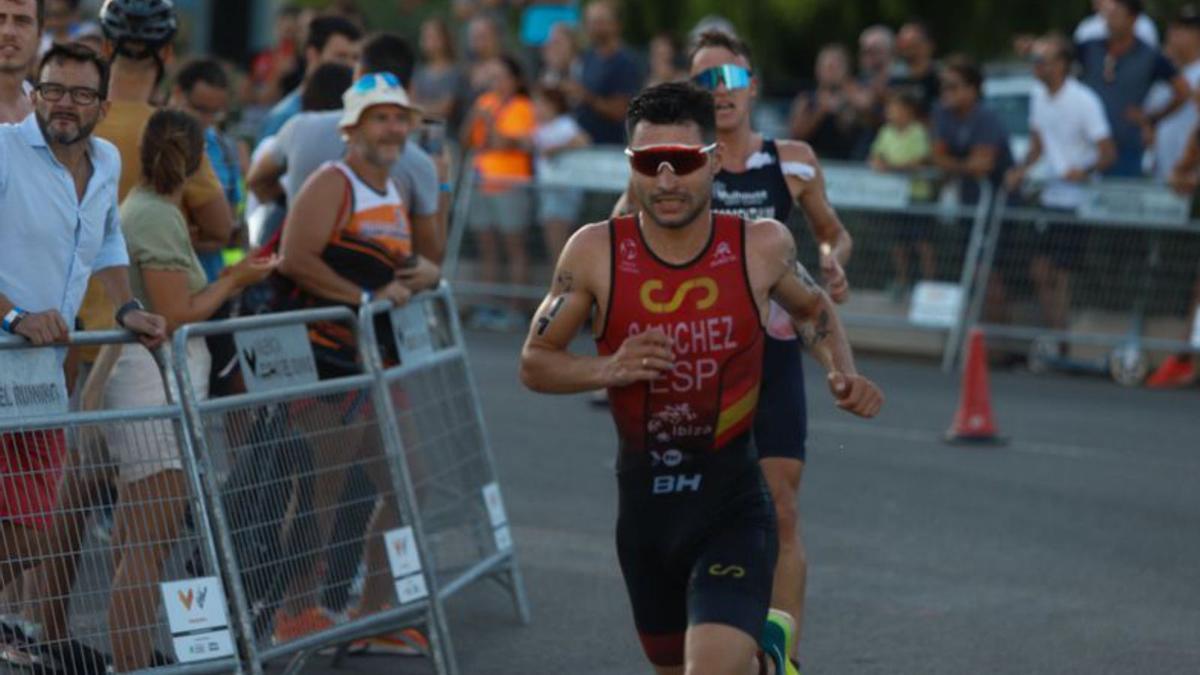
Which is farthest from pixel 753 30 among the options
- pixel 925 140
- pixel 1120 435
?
pixel 1120 435

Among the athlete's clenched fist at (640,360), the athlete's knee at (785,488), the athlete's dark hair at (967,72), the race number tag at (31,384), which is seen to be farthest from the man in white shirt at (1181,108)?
the race number tag at (31,384)

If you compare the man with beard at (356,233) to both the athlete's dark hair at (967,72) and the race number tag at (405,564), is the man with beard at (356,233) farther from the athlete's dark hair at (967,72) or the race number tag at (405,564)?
the athlete's dark hair at (967,72)

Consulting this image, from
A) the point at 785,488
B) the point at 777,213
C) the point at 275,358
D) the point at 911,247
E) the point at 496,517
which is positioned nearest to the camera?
the point at 275,358

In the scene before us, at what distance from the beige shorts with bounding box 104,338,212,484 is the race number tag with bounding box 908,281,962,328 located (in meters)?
9.77

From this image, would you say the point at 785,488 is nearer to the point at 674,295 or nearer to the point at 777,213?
the point at 777,213

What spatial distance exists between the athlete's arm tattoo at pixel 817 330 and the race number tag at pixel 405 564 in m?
1.90

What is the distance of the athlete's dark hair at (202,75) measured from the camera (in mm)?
9555

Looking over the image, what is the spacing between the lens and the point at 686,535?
242 inches

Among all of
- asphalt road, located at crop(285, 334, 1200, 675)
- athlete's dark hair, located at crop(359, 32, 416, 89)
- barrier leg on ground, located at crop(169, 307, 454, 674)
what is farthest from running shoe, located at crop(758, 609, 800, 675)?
athlete's dark hair, located at crop(359, 32, 416, 89)

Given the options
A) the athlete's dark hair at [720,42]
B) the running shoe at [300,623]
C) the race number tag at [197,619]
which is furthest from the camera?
the athlete's dark hair at [720,42]

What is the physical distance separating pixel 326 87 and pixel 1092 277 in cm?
806

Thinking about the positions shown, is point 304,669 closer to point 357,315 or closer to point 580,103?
point 357,315

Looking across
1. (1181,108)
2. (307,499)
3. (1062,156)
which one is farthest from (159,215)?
(1181,108)

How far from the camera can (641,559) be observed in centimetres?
623
